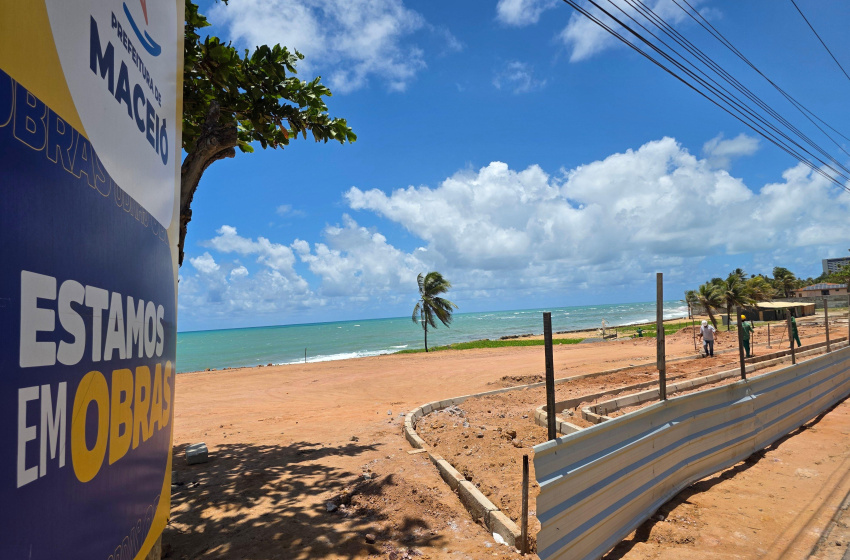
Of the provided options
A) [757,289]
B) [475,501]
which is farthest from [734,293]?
[475,501]

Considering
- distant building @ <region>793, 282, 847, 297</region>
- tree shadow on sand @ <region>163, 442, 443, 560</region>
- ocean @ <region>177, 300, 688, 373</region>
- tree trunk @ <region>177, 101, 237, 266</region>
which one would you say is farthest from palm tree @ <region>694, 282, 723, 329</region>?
tree trunk @ <region>177, 101, 237, 266</region>

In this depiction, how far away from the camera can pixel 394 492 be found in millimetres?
5344

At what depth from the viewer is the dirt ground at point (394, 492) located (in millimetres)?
4344

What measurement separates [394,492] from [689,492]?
3.70m

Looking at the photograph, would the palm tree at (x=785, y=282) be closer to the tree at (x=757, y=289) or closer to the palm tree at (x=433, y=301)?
the tree at (x=757, y=289)

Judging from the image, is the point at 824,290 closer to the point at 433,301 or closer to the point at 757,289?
the point at 757,289

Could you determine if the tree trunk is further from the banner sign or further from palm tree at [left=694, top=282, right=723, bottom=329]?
palm tree at [left=694, top=282, right=723, bottom=329]

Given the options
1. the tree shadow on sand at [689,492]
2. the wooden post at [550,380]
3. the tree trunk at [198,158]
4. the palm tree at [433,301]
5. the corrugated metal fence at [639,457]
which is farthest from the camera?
the palm tree at [433,301]

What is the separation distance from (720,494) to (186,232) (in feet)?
23.4

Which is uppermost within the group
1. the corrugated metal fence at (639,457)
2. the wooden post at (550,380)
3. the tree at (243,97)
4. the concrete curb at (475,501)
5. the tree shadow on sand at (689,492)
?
the tree at (243,97)

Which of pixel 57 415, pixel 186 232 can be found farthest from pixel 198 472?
pixel 57 415

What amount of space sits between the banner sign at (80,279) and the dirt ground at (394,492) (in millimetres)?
2380

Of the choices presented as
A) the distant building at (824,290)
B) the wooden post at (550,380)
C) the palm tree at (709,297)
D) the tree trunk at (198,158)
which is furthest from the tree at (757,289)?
the tree trunk at (198,158)

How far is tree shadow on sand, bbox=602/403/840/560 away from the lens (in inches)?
174
